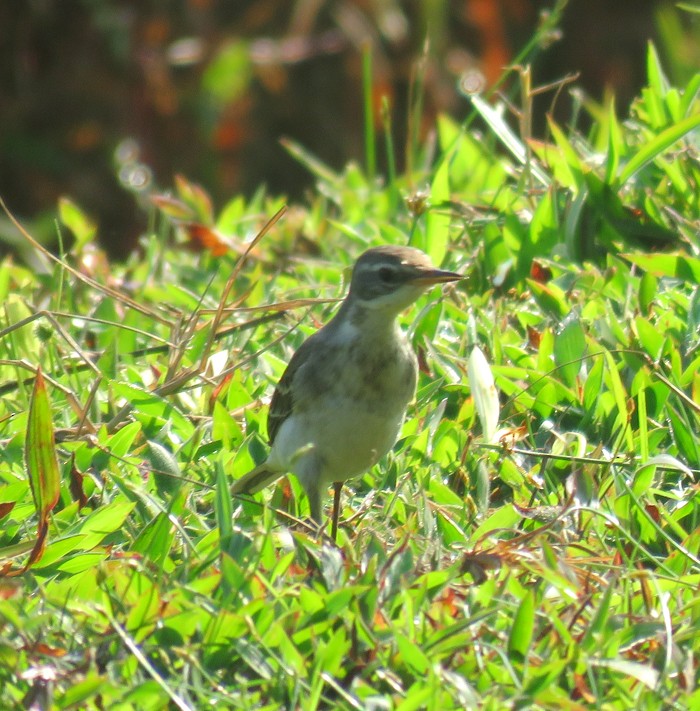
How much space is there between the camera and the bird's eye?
4.70 metres

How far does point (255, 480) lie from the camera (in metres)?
4.72

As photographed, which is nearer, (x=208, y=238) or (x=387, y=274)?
(x=387, y=274)

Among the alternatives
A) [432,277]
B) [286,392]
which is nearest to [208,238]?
[286,392]

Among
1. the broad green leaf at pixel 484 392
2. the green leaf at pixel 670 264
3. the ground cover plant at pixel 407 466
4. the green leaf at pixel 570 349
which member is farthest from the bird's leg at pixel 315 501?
the green leaf at pixel 670 264

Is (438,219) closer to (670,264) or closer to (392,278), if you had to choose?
(670,264)

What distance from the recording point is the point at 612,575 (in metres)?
3.76

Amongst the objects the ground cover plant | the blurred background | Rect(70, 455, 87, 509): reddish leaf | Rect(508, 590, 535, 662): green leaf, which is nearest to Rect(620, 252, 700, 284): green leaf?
the ground cover plant

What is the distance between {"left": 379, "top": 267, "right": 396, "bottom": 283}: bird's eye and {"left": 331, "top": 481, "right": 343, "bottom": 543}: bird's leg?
759 millimetres

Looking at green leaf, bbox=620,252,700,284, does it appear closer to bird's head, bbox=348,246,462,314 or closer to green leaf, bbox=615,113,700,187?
green leaf, bbox=615,113,700,187

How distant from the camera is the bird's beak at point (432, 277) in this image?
4527 millimetres

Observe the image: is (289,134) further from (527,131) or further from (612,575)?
(612,575)

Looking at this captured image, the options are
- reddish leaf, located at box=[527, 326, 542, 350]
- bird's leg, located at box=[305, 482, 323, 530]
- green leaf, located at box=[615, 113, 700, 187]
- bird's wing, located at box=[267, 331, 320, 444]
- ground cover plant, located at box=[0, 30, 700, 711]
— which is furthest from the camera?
green leaf, located at box=[615, 113, 700, 187]

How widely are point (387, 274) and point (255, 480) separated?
0.89m

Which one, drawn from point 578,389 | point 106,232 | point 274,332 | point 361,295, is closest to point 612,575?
point 578,389
